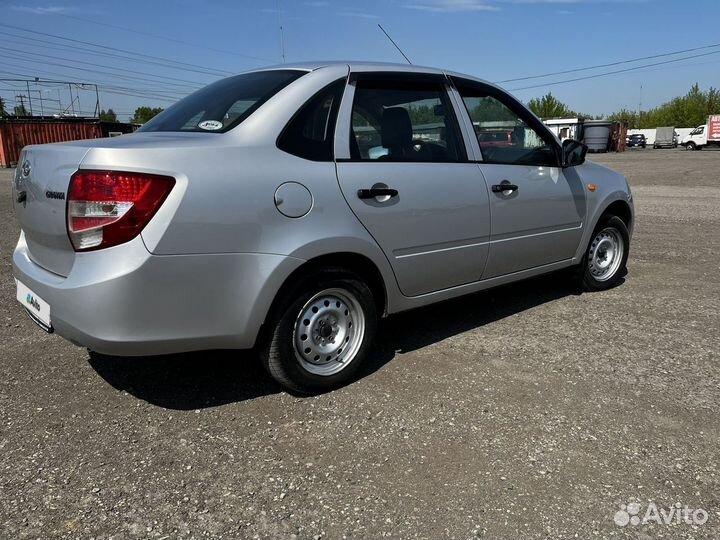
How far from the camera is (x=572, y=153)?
4438 mm

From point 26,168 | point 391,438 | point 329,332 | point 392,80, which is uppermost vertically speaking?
point 392,80

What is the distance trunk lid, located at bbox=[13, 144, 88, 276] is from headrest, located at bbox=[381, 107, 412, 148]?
1617 mm

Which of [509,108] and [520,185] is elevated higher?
[509,108]

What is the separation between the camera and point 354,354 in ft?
11.2

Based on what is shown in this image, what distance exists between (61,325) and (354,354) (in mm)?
1529

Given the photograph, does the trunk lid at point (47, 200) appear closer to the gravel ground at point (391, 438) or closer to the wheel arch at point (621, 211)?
the gravel ground at point (391, 438)

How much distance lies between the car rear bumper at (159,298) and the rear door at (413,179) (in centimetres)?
65

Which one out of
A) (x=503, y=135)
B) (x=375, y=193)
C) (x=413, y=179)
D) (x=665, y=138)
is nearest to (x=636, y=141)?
(x=665, y=138)

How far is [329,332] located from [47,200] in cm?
156

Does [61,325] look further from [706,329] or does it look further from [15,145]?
[15,145]

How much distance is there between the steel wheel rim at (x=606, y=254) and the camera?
5155mm

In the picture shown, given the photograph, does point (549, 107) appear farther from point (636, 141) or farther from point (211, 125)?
point (211, 125)

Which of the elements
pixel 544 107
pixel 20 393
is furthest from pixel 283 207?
pixel 544 107

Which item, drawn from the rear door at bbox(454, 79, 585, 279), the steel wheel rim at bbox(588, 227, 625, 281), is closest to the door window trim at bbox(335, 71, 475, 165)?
the rear door at bbox(454, 79, 585, 279)
